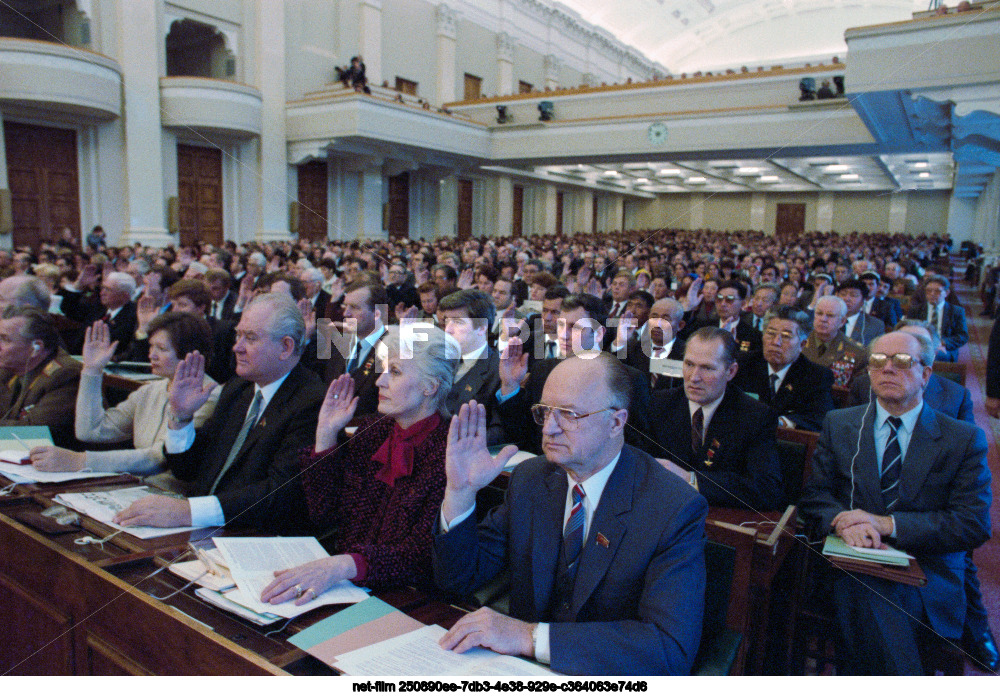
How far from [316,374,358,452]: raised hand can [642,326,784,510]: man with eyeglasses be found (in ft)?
3.85

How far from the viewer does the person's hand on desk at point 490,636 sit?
1.43m

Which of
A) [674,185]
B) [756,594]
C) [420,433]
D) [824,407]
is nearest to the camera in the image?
[756,594]

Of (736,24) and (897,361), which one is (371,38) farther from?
(897,361)

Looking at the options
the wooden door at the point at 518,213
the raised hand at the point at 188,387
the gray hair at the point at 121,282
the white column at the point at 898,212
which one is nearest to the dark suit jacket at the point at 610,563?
the raised hand at the point at 188,387

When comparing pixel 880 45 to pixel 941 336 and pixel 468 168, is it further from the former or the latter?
pixel 468 168

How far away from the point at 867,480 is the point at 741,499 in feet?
1.38

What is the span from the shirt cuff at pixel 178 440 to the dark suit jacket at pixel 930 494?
2237mm

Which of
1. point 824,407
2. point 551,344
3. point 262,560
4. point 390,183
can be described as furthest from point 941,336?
point 390,183

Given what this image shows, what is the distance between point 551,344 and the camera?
4.50 m

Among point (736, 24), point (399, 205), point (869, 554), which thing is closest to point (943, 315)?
point (869, 554)

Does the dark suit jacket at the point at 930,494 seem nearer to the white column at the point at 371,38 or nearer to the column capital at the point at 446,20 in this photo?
the white column at the point at 371,38

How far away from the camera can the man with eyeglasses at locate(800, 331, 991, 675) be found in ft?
7.04

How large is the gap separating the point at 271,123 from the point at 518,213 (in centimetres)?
1107

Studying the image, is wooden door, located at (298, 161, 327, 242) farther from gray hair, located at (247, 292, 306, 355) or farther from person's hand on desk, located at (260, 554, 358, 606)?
person's hand on desk, located at (260, 554, 358, 606)
